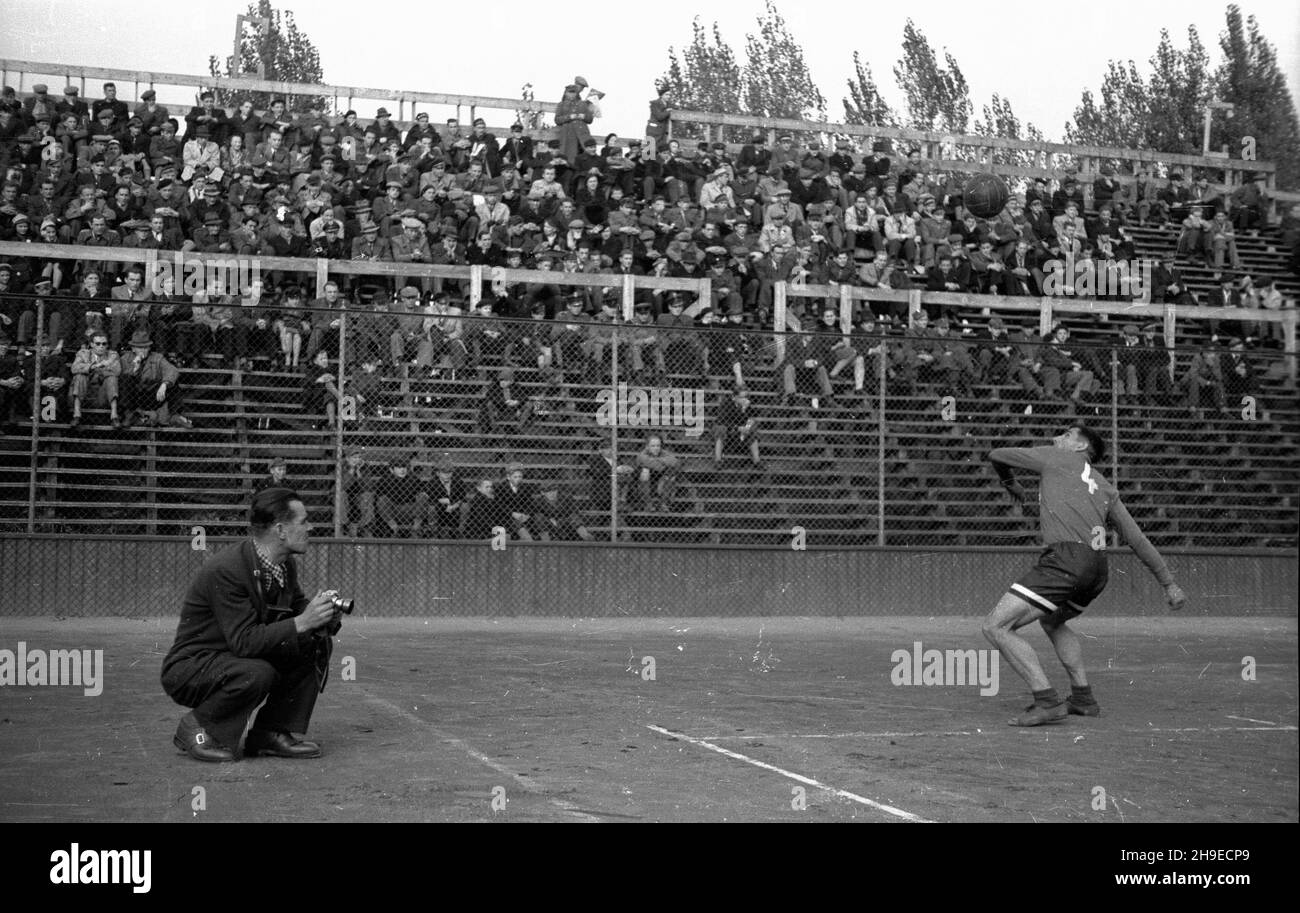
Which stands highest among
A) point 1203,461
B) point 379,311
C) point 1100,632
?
point 379,311

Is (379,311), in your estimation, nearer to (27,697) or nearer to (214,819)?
(27,697)

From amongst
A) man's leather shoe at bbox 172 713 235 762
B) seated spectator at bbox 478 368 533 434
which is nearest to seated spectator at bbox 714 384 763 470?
seated spectator at bbox 478 368 533 434

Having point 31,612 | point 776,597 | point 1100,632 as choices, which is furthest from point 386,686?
point 1100,632

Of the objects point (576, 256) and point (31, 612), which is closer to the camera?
point (31, 612)

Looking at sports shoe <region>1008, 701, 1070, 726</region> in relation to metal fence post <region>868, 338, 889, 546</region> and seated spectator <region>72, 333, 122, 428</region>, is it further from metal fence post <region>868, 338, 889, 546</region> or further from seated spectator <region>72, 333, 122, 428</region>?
seated spectator <region>72, 333, 122, 428</region>

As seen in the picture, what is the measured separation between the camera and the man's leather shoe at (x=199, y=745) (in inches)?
311

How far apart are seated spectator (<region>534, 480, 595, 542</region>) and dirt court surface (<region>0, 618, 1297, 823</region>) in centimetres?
293

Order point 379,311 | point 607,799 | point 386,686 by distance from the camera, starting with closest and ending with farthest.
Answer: point 607,799
point 386,686
point 379,311

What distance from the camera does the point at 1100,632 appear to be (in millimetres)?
17844

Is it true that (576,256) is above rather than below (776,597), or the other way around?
above

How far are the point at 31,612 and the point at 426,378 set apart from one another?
4884 millimetres

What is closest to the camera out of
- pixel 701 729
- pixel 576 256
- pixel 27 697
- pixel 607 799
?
pixel 607 799

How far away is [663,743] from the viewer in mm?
8891

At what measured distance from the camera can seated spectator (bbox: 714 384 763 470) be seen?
18.2 metres
